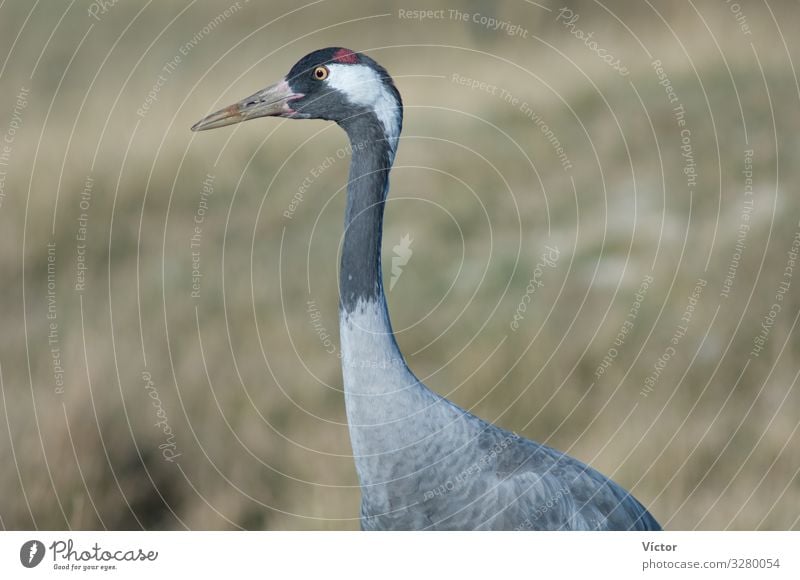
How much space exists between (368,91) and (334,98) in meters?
0.15

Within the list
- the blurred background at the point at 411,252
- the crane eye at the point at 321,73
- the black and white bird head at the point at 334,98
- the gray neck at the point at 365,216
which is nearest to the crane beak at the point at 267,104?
the black and white bird head at the point at 334,98

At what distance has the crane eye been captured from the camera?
3744 mm

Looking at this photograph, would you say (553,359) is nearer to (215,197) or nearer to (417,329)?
(417,329)

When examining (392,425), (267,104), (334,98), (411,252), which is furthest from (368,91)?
(411,252)

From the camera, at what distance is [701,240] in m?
6.07

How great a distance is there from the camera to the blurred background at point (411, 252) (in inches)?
196

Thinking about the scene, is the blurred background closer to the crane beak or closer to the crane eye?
the crane beak

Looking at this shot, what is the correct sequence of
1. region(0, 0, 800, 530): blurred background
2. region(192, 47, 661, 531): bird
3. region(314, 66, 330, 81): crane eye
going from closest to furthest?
region(192, 47, 661, 531): bird < region(314, 66, 330, 81): crane eye < region(0, 0, 800, 530): blurred background

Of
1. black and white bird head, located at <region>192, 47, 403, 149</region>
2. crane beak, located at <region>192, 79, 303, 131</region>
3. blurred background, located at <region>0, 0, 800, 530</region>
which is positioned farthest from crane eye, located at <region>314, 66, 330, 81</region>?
blurred background, located at <region>0, 0, 800, 530</region>

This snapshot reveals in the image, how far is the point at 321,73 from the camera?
3758mm

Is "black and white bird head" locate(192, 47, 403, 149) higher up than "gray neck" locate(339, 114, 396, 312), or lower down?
higher up

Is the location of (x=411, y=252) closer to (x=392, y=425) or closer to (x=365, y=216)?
(x=365, y=216)

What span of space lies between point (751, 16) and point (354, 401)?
5.43 m

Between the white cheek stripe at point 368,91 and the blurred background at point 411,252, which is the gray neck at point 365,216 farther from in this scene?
the blurred background at point 411,252
